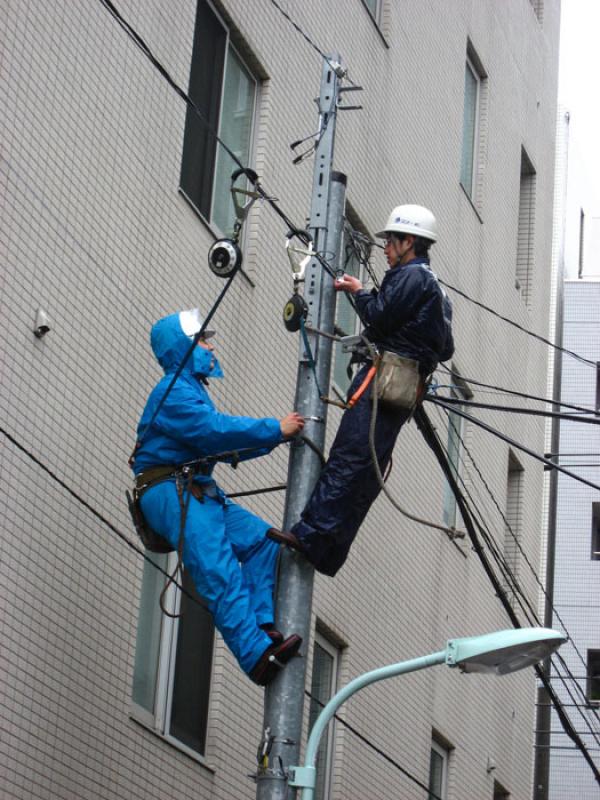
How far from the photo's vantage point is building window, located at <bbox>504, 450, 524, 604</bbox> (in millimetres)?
24484

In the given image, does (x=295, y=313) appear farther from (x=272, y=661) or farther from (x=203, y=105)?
(x=203, y=105)

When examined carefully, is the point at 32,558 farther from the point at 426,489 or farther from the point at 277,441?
the point at 426,489

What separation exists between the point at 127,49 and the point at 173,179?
1.17 meters

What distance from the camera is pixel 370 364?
32.5ft

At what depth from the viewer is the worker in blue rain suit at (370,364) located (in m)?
9.43

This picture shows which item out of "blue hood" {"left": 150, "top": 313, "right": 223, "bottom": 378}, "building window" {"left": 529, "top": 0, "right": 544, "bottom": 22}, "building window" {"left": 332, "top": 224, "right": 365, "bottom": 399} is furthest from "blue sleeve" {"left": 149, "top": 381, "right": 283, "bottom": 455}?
"building window" {"left": 529, "top": 0, "right": 544, "bottom": 22}

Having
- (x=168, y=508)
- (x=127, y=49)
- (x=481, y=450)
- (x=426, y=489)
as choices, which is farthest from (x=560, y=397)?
(x=168, y=508)

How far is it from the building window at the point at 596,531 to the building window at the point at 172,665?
21.9 metres

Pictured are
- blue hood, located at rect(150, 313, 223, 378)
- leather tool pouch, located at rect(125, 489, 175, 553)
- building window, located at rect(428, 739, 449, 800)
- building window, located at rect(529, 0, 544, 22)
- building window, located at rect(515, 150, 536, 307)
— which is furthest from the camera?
building window, located at rect(529, 0, 544, 22)

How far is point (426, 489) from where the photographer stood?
19.5 m

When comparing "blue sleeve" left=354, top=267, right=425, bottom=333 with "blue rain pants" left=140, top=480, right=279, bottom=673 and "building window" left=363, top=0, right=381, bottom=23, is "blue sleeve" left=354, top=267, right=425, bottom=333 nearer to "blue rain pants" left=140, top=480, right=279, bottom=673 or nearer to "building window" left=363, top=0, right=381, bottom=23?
"blue rain pants" left=140, top=480, right=279, bottom=673

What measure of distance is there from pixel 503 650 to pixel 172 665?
431 cm

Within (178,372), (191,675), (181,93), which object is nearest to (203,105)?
(181,93)

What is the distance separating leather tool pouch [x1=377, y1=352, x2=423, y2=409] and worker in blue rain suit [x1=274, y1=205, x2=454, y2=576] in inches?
2.9
